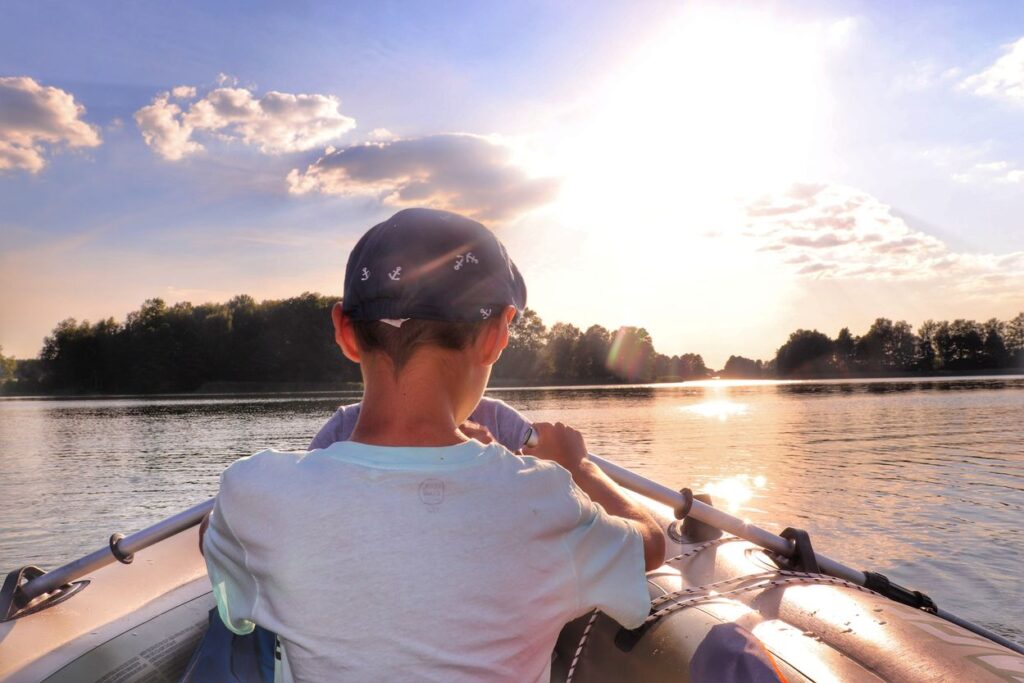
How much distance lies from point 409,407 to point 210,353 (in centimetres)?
7488

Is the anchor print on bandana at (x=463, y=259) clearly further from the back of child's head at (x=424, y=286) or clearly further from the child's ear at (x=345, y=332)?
the child's ear at (x=345, y=332)

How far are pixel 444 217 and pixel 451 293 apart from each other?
15 cm

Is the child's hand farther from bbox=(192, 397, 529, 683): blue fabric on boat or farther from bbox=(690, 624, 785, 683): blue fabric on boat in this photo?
bbox=(192, 397, 529, 683): blue fabric on boat

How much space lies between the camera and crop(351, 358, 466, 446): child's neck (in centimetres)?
114

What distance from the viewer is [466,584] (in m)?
1.06

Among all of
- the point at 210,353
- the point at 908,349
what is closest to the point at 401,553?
the point at 210,353

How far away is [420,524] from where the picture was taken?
1037 millimetres

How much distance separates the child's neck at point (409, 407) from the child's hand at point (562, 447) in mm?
252

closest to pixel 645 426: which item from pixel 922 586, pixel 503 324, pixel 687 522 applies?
pixel 922 586

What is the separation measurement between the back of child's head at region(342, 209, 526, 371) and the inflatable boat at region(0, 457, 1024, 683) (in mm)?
814

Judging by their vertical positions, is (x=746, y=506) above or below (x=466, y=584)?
below

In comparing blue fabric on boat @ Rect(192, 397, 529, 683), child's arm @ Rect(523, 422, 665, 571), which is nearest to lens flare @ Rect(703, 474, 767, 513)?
blue fabric on boat @ Rect(192, 397, 529, 683)

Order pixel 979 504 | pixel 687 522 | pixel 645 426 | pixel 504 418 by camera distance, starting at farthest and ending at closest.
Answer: pixel 645 426 → pixel 979 504 → pixel 687 522 → pixel 504 418

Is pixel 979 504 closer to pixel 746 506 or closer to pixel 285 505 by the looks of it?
pixel 746 506
